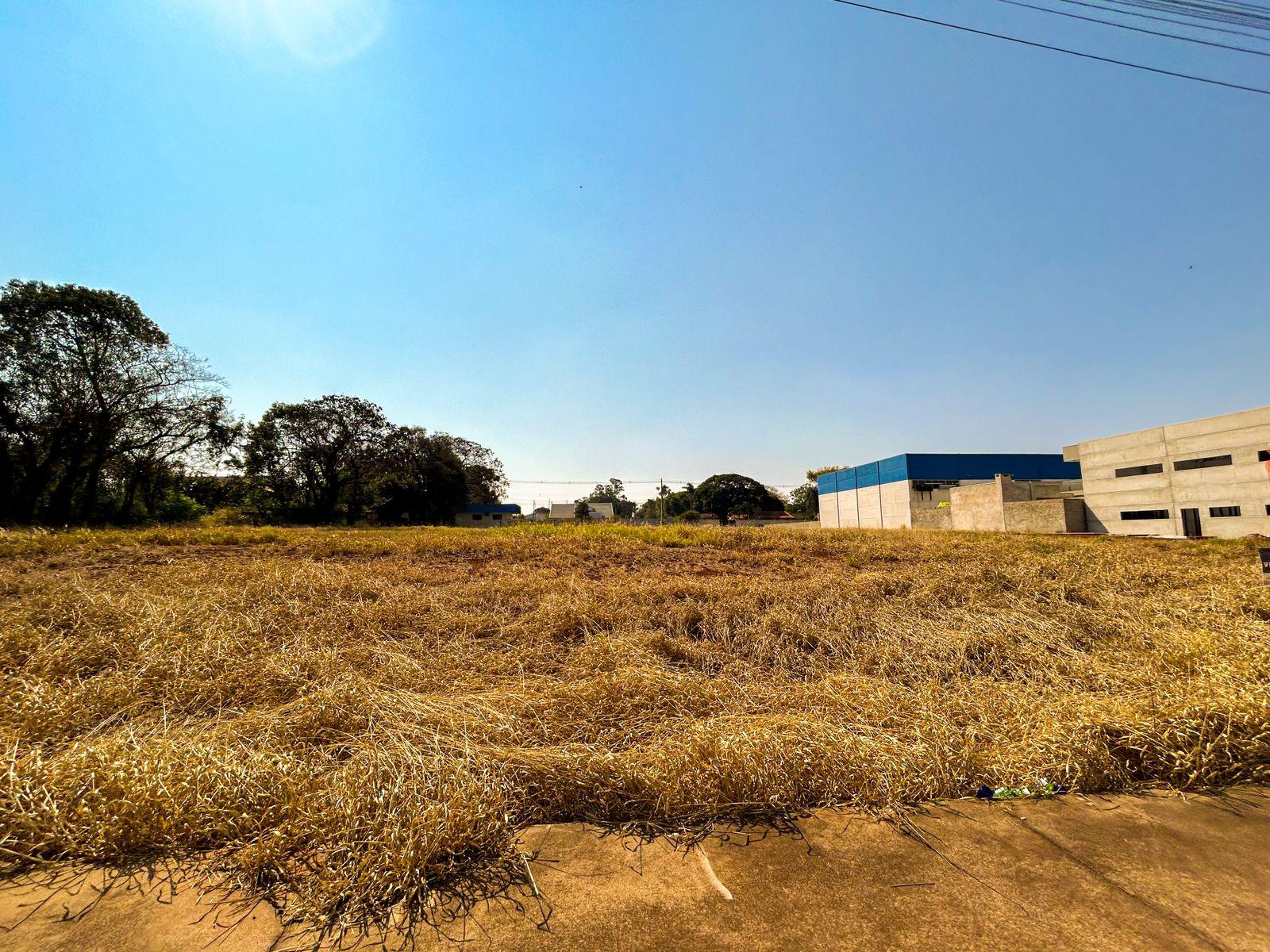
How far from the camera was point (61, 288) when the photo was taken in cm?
1783

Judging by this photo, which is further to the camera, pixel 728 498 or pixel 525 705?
pixel 728 498

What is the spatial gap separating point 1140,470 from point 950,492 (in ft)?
29.4

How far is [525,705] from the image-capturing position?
2510 mm

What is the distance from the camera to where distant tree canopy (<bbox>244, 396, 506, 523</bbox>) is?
3030cm

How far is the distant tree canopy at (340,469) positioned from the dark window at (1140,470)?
127ft

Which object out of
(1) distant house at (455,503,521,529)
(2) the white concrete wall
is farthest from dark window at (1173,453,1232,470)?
(1) distant house at (455,503,521,529)

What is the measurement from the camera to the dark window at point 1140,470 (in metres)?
21.2

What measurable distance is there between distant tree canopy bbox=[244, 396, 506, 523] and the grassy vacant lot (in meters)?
29.1

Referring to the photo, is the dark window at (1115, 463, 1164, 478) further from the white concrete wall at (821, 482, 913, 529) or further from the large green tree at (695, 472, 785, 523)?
the large green tree at (695, 472, 785, 523)

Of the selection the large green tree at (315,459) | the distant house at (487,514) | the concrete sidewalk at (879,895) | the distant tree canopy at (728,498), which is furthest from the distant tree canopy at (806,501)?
the concrete sidewalk at (879,895)

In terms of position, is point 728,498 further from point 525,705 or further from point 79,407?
point 525,705

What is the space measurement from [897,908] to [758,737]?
74 cm

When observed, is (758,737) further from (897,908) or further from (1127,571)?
(1127,571)

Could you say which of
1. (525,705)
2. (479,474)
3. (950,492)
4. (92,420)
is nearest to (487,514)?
(479,474)
